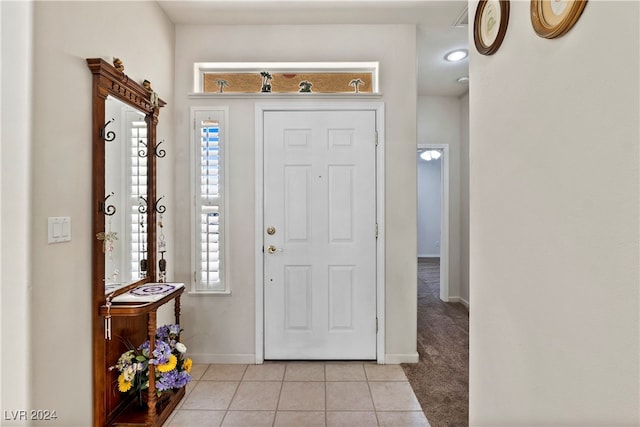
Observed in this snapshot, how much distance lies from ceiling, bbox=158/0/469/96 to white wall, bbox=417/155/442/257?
571 centimetres

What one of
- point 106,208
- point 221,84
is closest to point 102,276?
point 106,208

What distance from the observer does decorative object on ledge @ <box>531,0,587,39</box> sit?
2.67 ft

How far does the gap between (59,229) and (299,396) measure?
1.71m

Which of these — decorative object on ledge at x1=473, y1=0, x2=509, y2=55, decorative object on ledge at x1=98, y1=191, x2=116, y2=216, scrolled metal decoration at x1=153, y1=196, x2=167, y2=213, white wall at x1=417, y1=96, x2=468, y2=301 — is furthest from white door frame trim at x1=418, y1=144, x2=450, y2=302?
decorative object on ledge at x1=98, y1=191, x2=116, y2=216

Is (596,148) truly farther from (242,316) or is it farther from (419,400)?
(242,316)

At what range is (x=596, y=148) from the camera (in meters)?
0.76

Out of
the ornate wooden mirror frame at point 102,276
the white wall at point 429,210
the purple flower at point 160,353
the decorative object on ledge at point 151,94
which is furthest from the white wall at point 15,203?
the white wall at point 429,210

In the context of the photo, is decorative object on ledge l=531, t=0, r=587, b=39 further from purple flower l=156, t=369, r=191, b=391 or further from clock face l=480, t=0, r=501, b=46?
purple flower l=156, t=369, r=191, b=391

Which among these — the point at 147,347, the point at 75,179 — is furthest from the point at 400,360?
the point at 75,179

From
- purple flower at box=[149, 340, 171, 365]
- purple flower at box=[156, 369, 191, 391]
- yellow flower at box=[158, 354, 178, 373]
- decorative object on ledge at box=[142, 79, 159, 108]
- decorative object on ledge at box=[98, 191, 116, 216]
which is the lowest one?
purple flower at box=[156, 369, 191, 391]

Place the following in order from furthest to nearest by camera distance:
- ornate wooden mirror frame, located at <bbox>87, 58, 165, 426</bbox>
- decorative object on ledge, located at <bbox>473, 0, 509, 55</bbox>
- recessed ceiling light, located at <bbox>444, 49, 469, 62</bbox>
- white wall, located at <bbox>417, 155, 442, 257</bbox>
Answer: white wall, located at <bbox>417, 155, 442, 257</bbox>, recessed ceiling light, located at <bbox>444, 49, 469, 62</bbox>, ornate wooden mirror frame, located at <bbox>87, 58, 165, 426</bbox>, decorative object on ledge, located at <bbox>473, 0, 509, 55</bbox>

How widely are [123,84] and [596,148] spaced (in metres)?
A: 2.18

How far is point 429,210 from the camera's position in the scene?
28.0 ft

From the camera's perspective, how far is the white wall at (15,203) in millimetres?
1252
